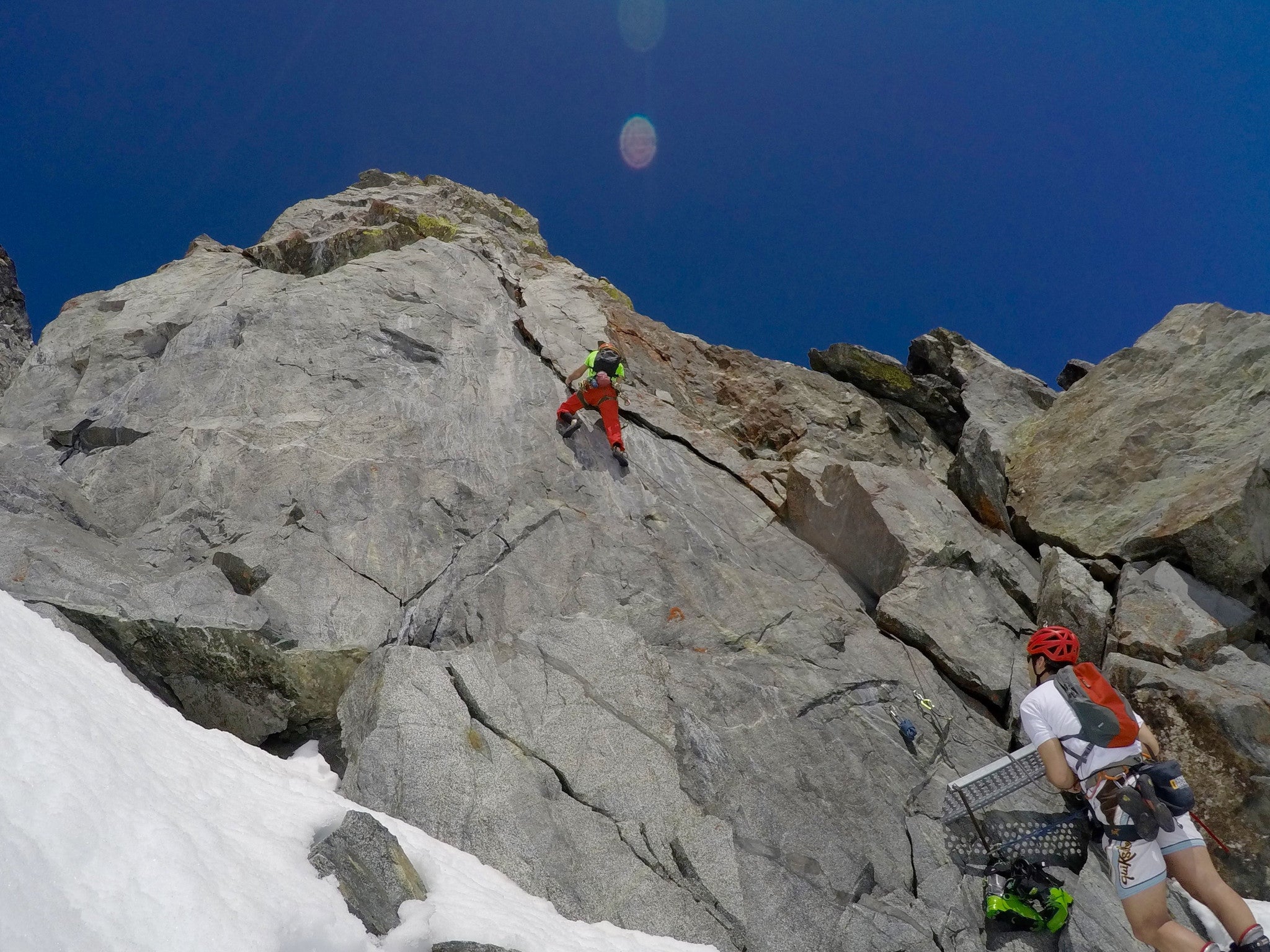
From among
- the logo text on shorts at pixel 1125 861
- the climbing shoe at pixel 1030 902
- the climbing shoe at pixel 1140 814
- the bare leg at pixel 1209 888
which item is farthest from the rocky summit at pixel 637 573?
the climbing shoe at pixel 1140 814

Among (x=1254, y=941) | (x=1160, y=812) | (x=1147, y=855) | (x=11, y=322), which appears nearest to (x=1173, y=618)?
(x=1160, y=812)

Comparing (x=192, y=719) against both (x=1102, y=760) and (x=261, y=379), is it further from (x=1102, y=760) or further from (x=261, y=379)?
(x=1102, y=760)

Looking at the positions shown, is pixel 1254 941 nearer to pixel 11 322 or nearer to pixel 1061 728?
pixel 1061 728

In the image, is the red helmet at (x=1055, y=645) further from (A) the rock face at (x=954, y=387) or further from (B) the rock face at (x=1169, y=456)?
(A) the rock face at (x=954, y=387)

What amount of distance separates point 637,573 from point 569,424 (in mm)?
4623

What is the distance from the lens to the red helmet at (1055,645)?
7977 mm

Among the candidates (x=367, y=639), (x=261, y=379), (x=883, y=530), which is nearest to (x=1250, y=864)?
(x=883, y=530)

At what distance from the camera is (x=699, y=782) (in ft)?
28.1

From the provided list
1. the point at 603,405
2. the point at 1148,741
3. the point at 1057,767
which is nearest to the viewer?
the point at 1057,767

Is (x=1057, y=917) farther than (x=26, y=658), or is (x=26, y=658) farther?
(x=1057, y=917)

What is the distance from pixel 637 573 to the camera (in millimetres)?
12195

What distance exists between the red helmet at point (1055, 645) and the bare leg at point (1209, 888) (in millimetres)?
→ 2078

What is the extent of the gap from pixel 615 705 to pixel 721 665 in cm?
201

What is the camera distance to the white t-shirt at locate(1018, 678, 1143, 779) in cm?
712
